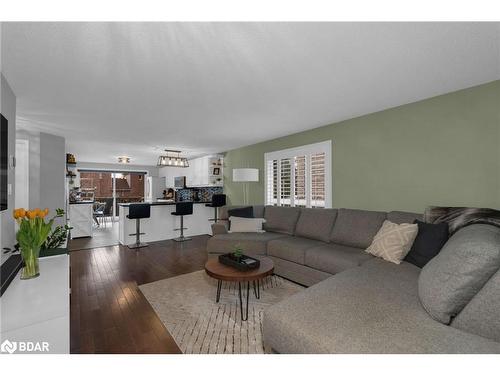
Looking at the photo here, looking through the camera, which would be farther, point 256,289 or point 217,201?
point 217,201

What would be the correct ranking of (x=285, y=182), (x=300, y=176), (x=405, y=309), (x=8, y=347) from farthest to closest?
(x=285, y=182) < (x=300, y=176) < (x=405, y=309) < (x=8, y=347)

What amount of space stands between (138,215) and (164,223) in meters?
0.86

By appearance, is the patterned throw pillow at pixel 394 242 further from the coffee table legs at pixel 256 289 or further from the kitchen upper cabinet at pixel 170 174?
the kitchen upper cabinet at pixel 170 174

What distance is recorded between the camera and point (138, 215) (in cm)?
533

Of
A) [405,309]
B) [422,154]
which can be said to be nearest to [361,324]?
[405,309]

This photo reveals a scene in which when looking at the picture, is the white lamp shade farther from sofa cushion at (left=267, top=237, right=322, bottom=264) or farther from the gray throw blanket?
the gray throw blanket

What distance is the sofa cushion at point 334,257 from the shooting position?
2.66 meters

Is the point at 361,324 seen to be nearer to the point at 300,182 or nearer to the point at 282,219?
the point at 282,219

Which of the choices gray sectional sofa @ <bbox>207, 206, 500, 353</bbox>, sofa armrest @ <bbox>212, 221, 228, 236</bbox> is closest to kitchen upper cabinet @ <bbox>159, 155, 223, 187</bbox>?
sofa armrest @ <bbox>212, 221, 228, 236</bbox>

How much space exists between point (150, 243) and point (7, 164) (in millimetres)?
3769

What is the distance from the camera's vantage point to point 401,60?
204 cm

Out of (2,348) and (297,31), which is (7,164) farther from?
(297,31)

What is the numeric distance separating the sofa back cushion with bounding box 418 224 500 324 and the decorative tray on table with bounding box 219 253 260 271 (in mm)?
1529

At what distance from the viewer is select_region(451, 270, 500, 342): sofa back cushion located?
1.18 metres
